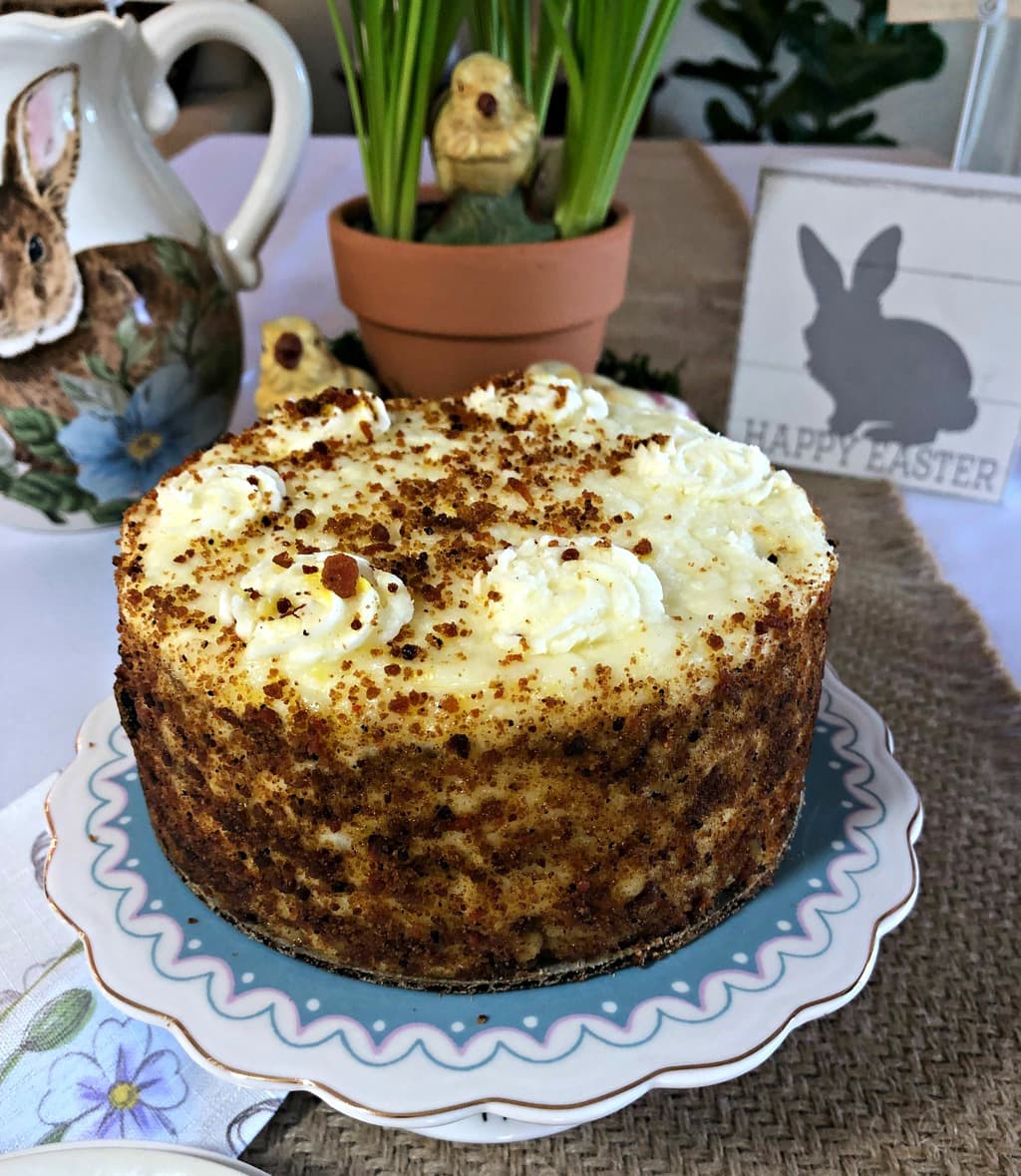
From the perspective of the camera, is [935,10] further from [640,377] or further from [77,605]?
[77,605]

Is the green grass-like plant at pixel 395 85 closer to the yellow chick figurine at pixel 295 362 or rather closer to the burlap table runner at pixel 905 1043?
the yellow chick figurine at pixel 295 362

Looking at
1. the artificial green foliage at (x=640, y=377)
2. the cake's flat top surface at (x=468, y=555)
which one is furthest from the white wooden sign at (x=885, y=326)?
the cake's flat top surface at (x=468, y=555)

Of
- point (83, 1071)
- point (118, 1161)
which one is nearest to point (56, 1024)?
point (83, 1071)

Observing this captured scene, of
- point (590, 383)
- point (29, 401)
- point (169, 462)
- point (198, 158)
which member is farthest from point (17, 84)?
point (198, 158)

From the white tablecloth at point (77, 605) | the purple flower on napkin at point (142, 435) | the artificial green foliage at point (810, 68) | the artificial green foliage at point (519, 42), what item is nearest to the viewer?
the white tablecloth at point (77, 605)

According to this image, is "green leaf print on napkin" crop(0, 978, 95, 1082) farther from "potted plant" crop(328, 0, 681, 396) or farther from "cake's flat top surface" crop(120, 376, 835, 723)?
"potted plant" crop(328, 0, 681, 396)

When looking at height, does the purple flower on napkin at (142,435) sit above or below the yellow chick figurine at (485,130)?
below

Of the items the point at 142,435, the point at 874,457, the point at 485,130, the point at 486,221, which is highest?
the point at 485,130

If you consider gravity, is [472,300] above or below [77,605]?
above
